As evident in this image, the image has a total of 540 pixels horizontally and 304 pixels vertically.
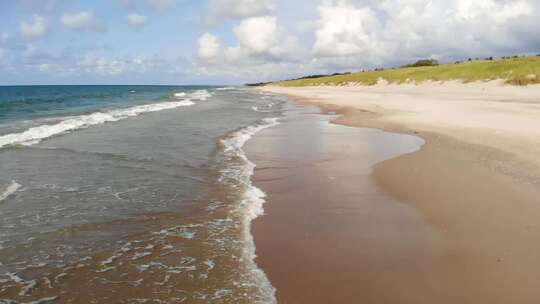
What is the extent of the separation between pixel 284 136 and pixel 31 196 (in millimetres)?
11811

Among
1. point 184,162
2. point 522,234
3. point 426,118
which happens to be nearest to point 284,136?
point 184,162

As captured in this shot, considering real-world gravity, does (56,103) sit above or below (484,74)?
below

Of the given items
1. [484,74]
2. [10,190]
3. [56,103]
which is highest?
[484,74]

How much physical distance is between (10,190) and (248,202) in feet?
18.9

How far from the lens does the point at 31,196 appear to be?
9984mm

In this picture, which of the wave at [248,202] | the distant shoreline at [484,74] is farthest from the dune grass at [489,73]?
the wave at [248,202]

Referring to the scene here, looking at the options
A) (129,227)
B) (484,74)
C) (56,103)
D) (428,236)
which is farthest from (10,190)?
(484,74)

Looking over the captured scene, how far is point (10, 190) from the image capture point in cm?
1057

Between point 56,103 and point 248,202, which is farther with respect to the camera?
point 56,103

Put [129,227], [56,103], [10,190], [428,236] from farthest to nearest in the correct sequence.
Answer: [56,103]
[10,190]
[129,227]
[428,236]

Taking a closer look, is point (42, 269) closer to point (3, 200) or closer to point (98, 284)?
point (98, 284)

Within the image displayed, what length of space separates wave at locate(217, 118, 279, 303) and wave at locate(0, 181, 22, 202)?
199 inches

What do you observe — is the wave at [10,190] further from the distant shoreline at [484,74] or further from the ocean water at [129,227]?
the distant shoreline at [484,74]

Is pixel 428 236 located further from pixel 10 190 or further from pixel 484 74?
pixel 484 74
